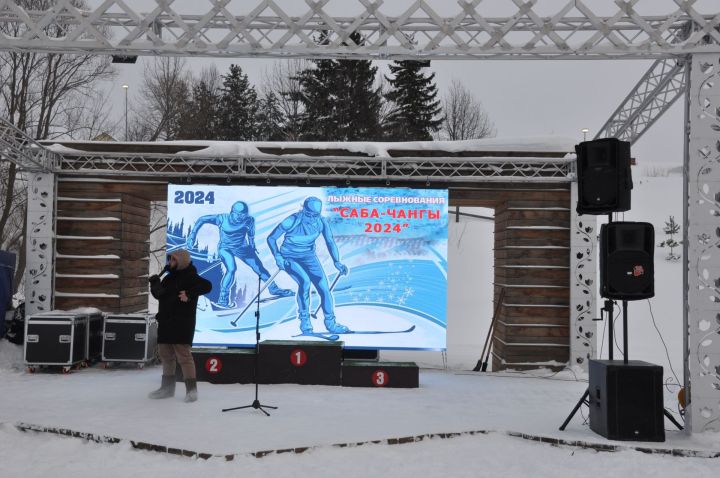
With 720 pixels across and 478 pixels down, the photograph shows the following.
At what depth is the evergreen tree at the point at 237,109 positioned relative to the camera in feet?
81.8

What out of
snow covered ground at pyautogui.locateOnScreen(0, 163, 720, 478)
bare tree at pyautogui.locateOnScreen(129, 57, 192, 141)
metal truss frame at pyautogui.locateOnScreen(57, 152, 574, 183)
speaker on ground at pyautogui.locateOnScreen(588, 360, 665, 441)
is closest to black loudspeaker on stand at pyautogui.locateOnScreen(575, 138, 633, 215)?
speaker on ground at pyautogui.locateOnScreen(588, 360, 665, 441)

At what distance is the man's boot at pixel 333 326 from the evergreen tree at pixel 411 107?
1655 cm

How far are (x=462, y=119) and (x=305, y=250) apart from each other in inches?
779

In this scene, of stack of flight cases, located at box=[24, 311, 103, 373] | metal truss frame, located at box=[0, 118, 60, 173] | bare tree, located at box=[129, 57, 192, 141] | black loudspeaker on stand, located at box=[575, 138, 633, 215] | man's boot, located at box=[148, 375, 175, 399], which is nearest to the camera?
black loudspeaker on stand, located at box=[575, 138, 633, 215]

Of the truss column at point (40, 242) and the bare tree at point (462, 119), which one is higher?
the bare tree at point (462, 119)

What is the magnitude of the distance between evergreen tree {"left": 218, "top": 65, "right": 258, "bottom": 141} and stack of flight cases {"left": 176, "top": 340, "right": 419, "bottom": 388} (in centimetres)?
1884

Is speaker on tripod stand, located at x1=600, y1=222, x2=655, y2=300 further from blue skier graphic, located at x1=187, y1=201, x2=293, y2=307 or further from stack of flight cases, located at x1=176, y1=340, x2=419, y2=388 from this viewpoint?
blue skier graphic, located at x1=187, y1=201, x2=293, y2=307

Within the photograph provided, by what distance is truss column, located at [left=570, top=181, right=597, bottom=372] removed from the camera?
8884 millimetres

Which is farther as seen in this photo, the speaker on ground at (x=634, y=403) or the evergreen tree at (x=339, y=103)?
the evergreen tree at (x=339, y=103)

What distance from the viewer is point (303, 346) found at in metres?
7.22

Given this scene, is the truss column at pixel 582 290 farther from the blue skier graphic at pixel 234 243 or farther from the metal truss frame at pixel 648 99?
the blue skier graphic at pixel 234 243

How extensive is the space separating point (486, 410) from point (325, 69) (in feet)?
64.7

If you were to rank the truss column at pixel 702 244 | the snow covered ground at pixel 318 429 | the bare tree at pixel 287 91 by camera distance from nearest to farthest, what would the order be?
the snow covered ground at pixel 318 429 → the truss column at pixel 702 244 → the bare tree at pixel 287 91

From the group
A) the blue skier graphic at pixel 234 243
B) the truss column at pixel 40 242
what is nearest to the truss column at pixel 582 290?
the blue skier graphic at pixel 234 243
